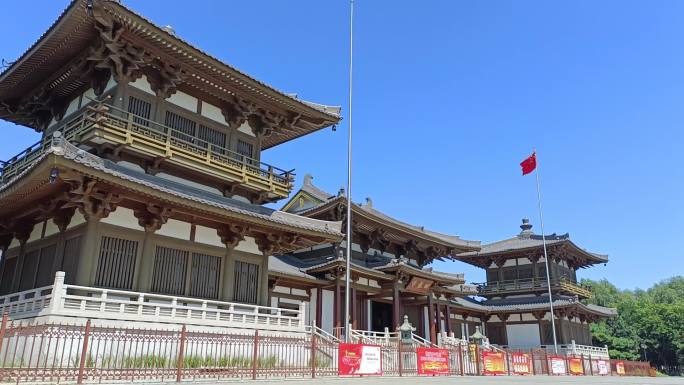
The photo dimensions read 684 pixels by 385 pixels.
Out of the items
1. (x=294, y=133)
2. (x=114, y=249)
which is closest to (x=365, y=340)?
(x=294, y=133)

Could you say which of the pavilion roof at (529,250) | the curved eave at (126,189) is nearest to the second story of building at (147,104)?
the curved eave at (126,189)

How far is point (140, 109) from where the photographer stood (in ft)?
65.4

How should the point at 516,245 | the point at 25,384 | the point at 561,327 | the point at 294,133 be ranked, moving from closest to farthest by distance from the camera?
the point at 25,384, the point at 294,133, the point at 561,327, the point at 516,245

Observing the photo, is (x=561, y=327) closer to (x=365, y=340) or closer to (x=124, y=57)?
(x=365, y=340)

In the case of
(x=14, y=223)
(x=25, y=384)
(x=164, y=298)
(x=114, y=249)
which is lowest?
(x=25, y=384)

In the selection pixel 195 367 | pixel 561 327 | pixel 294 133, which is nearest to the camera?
pixel 195 367

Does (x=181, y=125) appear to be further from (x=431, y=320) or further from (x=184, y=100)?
(x=431, y=320)

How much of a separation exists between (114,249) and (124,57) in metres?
7.01

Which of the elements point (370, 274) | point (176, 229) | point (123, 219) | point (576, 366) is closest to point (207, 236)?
point (176, 229)

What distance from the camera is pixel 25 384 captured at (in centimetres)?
1186

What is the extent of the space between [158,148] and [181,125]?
2533 mm

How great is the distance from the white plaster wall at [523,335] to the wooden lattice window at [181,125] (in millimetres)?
38813

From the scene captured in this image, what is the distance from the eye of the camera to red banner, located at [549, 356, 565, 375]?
1219 inches

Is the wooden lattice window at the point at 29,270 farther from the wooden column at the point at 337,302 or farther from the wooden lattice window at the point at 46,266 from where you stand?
the wooden column at the point at 337,302
